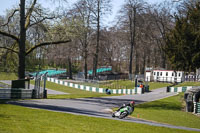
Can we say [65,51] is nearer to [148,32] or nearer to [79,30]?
[148,32]

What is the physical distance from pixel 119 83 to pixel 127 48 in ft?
60.5

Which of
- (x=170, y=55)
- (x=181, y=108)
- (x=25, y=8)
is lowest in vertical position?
(x=181, y=108)

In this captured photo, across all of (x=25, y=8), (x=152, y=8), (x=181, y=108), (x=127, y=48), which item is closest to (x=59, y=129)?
(x=25, y=8)

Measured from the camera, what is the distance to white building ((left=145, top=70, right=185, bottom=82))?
164ft

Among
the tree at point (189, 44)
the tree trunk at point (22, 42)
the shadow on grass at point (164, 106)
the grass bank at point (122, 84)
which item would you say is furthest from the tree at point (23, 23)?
the grass bank at point (122, 84)

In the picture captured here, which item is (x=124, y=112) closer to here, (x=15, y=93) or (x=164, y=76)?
(x=15, y=93)

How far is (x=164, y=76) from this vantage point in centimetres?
5272

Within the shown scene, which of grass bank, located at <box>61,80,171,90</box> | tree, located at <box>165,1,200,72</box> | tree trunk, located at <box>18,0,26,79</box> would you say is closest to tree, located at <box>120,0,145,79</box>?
grass bank, located at <box>61,80,171,90</box>

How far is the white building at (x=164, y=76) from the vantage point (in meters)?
50.1

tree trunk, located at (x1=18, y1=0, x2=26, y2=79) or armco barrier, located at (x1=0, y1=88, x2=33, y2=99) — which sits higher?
tree trunk, located at (x1=18, y1=0, x2=26, y2=79)

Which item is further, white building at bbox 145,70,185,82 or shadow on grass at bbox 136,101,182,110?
white building at bbox 145,70,185,82

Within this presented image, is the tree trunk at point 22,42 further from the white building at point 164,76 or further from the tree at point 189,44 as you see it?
the white building at point 164,76

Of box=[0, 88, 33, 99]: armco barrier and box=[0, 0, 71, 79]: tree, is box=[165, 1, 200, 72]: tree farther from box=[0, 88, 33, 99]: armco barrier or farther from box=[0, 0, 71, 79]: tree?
box=[0, 88, 33, 99]: armco barrier

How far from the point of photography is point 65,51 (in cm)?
5316
